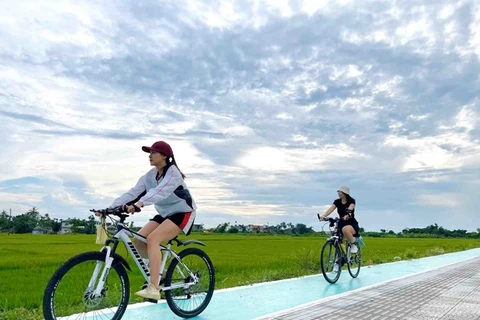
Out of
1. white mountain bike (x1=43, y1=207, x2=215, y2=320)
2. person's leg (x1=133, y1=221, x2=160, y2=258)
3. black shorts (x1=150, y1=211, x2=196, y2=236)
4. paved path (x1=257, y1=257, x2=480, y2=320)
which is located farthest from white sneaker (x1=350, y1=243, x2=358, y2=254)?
person's leg (x1=133, y1=221, x2=160, y2=258)

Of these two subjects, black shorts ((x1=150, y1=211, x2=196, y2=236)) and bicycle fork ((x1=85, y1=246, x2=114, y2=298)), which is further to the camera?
black shorts ((x1=150, y1=211, x2=196, y2=236))

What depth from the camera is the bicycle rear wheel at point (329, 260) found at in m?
8.45

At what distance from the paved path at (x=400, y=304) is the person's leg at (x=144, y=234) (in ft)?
4.77

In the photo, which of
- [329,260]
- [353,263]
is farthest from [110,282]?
[353,263]

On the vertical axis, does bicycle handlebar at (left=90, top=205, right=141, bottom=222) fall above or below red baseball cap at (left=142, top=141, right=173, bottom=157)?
below

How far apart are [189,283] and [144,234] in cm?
75

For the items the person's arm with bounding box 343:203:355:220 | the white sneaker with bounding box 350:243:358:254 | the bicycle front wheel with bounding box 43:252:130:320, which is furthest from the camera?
the white sneaker with bounding box 350:243:358:254

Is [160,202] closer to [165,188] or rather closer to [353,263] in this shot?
[165,188]

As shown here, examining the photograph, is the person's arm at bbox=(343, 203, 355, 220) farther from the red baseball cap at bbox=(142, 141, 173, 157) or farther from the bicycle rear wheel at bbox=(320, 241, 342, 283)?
the red baseball cap at bbox=(142, 141, 173, 157)

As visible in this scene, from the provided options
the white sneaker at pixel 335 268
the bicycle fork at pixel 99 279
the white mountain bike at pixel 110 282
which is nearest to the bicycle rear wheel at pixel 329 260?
the white sneaker at pixel 335 268

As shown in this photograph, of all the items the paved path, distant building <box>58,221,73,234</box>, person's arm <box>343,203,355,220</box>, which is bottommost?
the paved path

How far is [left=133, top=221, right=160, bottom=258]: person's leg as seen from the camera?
4875 millimetres

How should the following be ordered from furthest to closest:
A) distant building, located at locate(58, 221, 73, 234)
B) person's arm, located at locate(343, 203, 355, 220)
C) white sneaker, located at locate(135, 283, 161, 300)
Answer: distant building, located at locate(58, 221, 73, 234) < person's arm, located at locate(343, 203, 355, 220) < white sneaker, located at locate(135, 283, 161, 300)

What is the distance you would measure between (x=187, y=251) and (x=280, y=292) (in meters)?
2.58
